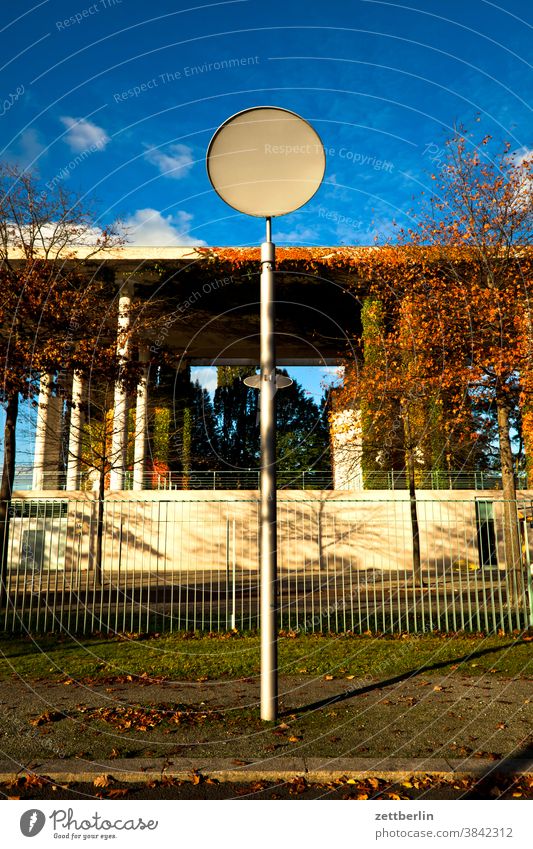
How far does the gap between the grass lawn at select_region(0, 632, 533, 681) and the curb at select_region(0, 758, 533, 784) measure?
3.31 metres

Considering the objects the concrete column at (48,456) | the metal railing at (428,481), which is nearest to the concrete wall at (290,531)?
the metal railing at (428,481)

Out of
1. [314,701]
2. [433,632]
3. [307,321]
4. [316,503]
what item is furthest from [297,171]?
[307,321]

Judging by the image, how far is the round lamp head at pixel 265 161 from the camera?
6.14m

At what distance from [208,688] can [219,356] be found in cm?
3343

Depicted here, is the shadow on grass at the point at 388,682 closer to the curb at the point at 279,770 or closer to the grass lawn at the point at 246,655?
the grass lawn at the point at 246,655

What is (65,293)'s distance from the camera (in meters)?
14.1

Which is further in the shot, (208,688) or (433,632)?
(433,632)

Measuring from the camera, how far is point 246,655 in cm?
973

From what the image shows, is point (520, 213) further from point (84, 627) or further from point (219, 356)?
point (219, 356)

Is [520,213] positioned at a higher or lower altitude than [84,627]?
higher

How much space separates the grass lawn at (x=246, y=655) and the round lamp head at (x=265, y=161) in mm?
6144

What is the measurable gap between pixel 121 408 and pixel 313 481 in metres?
10.0

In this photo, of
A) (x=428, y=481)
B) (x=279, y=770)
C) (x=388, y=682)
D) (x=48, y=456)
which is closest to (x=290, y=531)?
(x=428, y=481)

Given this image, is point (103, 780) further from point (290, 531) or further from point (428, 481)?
point (428, 481)
